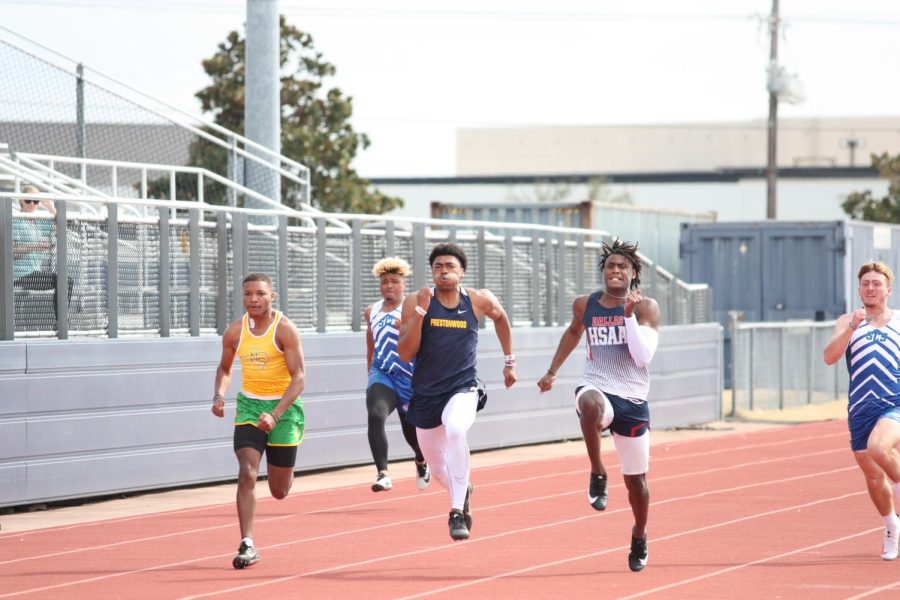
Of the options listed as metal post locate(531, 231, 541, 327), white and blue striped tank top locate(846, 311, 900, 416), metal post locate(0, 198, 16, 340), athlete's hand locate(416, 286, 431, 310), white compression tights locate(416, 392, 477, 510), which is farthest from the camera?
metal post locate(531, 231, 541, 327)

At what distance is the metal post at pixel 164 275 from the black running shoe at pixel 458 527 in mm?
5228

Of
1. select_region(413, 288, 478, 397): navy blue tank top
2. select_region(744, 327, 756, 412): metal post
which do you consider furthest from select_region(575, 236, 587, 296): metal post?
select_region(413, 288, 478, 397): navy blue tank top

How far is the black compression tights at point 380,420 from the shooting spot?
14.8 metres

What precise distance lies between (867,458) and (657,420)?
13.5 metres

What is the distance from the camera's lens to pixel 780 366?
27781mm

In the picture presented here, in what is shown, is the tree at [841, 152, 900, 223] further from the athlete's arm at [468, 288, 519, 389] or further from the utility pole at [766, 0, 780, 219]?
the athlete's arm at [468, 288, 519, 389]

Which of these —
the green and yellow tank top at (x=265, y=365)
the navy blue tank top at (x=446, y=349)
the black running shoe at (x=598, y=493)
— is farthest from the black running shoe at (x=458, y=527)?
the green and yellow tank top at (x=265, y=365)

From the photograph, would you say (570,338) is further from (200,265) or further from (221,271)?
(221,271)

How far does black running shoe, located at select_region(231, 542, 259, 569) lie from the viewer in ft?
35.2

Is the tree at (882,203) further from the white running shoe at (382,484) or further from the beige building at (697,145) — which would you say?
the beige building at (697,145)

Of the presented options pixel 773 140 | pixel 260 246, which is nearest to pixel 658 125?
pixel 773 140

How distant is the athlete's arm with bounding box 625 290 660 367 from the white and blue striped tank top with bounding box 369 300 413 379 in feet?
14.6

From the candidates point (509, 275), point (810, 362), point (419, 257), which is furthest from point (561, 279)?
point (810, 362)

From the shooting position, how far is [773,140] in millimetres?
51250
